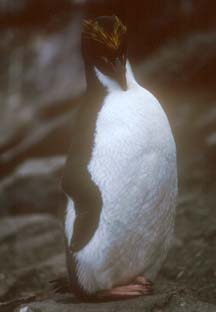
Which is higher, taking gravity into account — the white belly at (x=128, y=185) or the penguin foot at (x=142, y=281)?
the white belly at (x=128, y=185)

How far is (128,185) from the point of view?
2459 millimetres

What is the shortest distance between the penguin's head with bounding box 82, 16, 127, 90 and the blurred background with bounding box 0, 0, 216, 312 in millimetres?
1075

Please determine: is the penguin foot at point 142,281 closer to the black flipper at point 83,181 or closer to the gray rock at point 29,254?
the black flipper at point 83,181

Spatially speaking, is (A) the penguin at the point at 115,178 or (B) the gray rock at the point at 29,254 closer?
(A) the penguin at the point at 115,178

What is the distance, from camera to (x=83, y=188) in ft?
8.24

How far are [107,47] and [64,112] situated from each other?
349 centimetres

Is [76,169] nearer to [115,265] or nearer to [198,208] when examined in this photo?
[115,265]

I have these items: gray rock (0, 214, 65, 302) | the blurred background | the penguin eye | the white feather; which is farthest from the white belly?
gray rock (0, 214, 65, 302)

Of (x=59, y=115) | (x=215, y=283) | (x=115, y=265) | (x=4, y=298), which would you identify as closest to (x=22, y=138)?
(x=59, y=115)

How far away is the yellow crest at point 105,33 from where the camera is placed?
248 centimetres

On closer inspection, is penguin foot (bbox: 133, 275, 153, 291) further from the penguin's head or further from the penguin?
the penguin's head

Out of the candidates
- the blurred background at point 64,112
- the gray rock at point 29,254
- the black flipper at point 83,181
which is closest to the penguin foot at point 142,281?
the black flipper at point 83,181

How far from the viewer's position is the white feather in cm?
246

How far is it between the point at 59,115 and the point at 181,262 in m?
2.64
